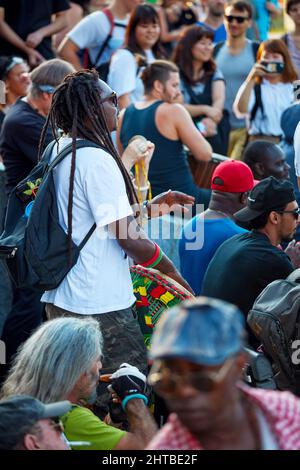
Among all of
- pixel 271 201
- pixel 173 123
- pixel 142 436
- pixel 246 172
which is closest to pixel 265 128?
pixel 173 123

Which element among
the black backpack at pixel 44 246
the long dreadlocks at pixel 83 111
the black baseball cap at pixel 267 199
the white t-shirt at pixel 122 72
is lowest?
the black baseball cap at pixel 267 199

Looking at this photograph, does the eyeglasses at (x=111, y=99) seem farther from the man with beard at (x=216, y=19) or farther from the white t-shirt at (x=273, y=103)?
the man with beard at (x=216, y=19)

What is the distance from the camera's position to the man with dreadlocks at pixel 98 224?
13.3 ft

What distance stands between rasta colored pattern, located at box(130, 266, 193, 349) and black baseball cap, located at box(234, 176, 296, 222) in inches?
26.0

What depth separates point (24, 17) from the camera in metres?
8.19

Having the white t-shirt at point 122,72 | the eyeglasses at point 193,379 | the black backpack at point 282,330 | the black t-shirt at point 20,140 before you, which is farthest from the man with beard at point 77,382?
the white t-shirt at point 122,72

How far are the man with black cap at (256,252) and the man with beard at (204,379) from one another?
7.41 feet

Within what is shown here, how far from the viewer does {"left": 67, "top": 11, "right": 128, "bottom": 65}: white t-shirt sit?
785cm

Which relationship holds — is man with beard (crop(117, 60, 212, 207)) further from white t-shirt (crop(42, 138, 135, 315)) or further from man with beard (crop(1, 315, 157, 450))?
man with beard (crop(1, 315, 157, 450))

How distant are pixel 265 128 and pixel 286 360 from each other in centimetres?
426

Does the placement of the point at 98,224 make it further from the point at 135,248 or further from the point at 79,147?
the point at 79,147

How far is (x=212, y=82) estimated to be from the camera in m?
8.16

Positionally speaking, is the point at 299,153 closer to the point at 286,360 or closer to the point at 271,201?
the point at 271,201

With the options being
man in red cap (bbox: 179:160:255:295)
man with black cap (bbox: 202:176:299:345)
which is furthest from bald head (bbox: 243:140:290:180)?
man with black cap (bbox: 202:176:299:345)
